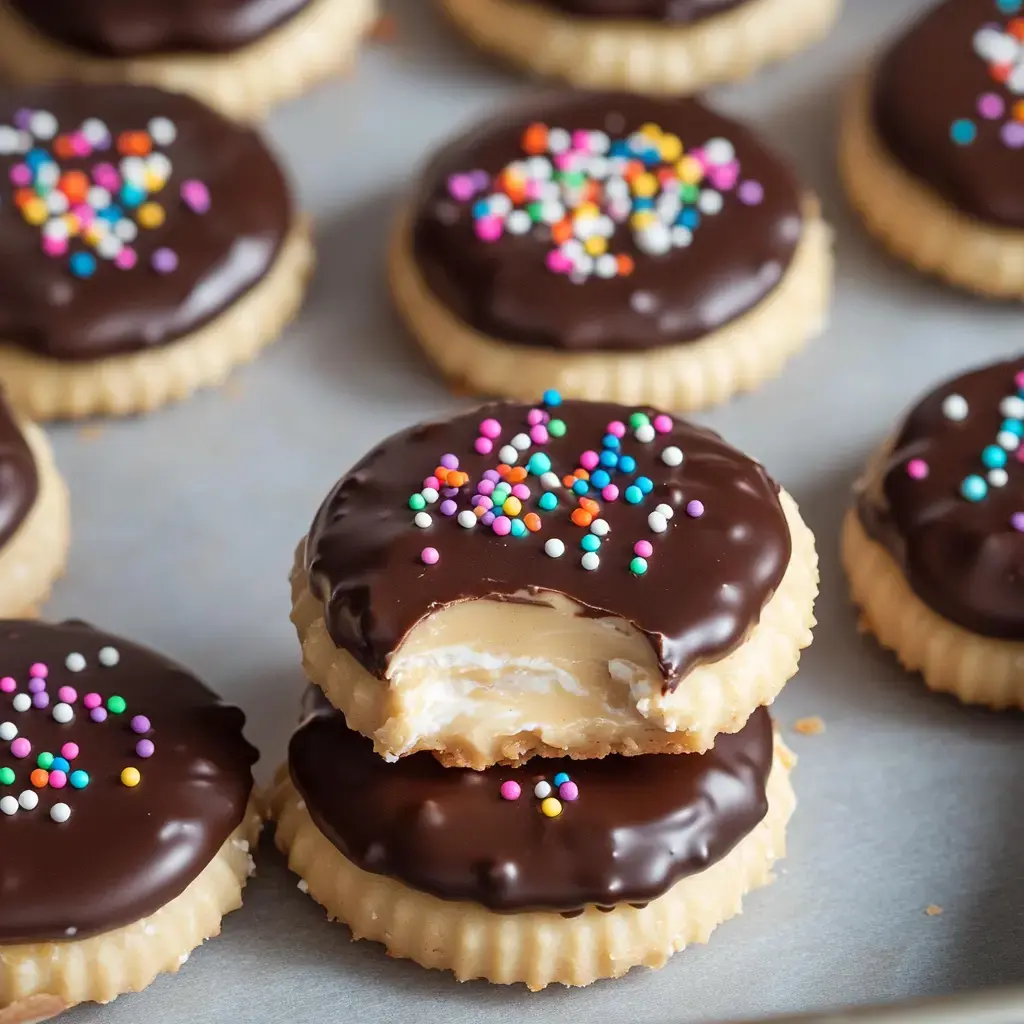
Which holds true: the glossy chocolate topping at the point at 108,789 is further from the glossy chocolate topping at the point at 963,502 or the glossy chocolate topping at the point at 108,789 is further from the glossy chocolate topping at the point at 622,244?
the glossy chocolate topping at the point at 963,502

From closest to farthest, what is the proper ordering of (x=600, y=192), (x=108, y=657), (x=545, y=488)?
(x=545, y=488)
(x=108, y=657)
(x=600, y=192)

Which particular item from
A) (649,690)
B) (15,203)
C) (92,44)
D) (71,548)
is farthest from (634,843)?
(92,44)

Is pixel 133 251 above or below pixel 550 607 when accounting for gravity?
below

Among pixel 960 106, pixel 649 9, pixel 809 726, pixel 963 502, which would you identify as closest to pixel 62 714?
pixel 809 726

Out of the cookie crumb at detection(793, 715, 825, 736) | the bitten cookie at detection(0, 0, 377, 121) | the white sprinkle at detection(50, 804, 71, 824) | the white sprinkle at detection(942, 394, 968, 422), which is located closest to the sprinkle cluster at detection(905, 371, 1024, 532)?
the white sprinkle at detection(942, 394, 968, 422)

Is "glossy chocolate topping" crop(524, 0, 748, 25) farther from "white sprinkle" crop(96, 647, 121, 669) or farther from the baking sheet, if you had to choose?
"white sprinkle" crop(96, 647, 121, 669)

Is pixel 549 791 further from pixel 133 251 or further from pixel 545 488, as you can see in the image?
pixel 133 251

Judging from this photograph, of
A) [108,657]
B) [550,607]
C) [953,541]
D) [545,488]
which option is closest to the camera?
[550,607]
